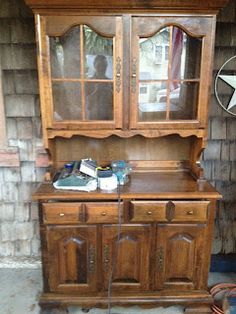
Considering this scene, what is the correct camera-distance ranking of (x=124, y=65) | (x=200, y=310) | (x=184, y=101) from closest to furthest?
(x=124, y=65), (x=184, y=101), (x=200, y=310)

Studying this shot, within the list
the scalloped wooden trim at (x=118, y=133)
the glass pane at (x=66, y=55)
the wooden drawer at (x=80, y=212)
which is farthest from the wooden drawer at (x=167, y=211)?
the glass pane at (x=66, y=55)

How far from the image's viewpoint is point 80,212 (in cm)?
169

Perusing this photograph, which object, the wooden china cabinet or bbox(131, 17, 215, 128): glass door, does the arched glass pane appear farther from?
bbox(131, 17, 215, 128): glass door

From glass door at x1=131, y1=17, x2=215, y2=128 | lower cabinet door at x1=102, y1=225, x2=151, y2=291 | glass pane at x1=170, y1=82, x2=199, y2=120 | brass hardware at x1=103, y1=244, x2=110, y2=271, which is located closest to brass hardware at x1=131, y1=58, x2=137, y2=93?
glass door at x1=131, y1=17, x2=215, y2=128

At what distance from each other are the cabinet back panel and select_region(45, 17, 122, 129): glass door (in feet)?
1.17

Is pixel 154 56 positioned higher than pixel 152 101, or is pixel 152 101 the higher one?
pixel 154 56

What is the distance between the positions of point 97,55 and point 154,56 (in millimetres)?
321

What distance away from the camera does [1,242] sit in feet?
7.48

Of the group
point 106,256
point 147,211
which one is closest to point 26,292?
point 106,256

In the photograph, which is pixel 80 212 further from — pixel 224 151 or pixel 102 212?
pixel 224 151

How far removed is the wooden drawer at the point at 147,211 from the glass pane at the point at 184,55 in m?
0.73

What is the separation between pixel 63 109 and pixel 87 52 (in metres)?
0.35

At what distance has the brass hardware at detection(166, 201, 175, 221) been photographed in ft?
5.55

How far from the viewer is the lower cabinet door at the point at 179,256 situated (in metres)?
1.74
